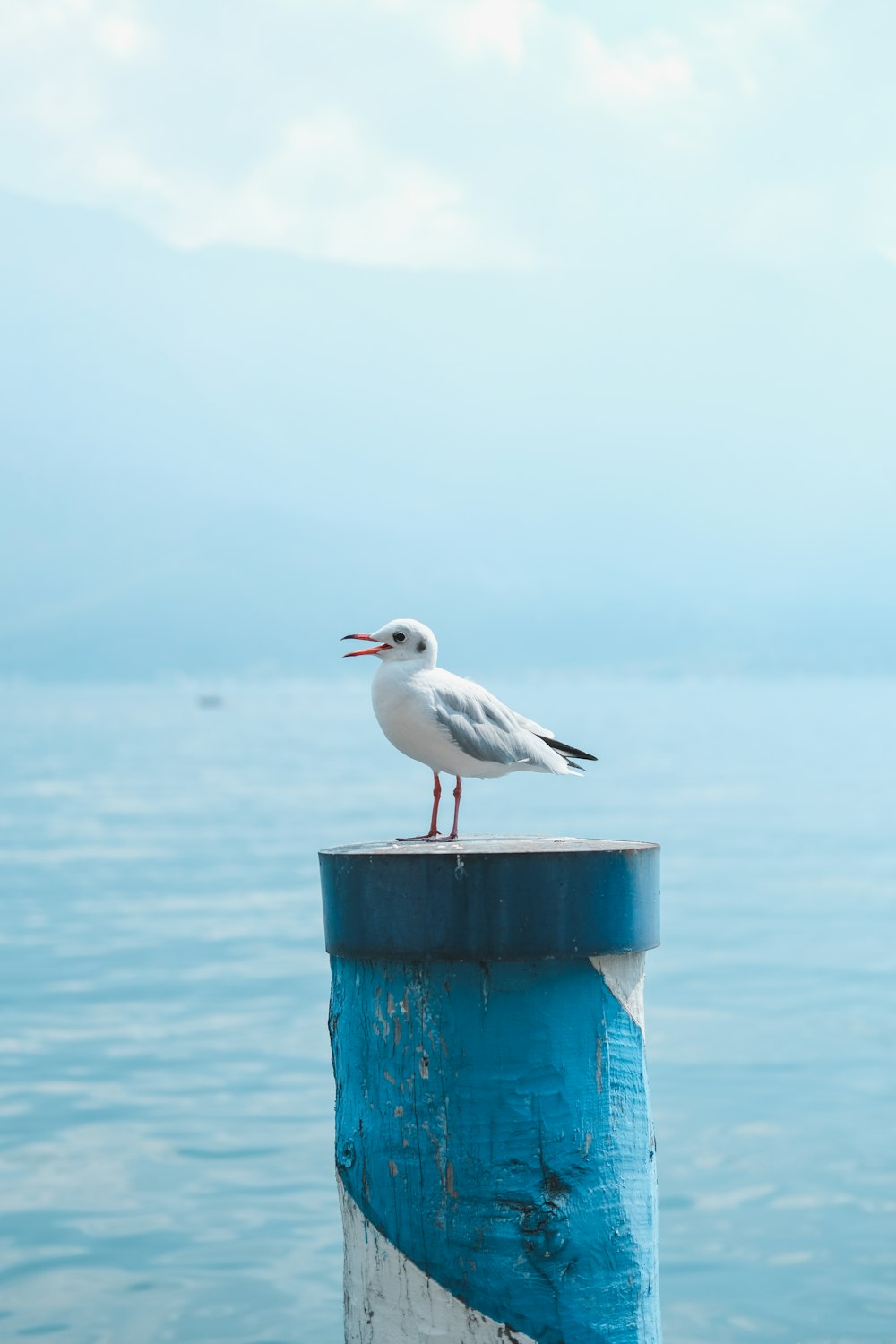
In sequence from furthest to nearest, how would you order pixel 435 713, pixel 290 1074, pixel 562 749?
pixel 290 1074, pixel 562 749, pixel 435 713

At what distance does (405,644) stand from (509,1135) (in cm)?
160

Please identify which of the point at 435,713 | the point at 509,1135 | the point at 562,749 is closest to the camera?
the point at 509,1135

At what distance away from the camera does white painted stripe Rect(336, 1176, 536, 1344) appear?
3080mm

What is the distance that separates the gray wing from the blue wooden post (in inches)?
42.2

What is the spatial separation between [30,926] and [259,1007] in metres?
5.91

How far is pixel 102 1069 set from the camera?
1254cm

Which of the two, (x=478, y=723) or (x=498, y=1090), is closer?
→ (x=498, y=1090)

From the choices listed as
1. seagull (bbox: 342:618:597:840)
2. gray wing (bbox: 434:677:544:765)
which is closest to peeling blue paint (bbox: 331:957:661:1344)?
seagull (bbox: 342:618:597:840)

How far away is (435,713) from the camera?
4188 mm

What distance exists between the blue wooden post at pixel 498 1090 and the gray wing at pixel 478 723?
3.51 feet

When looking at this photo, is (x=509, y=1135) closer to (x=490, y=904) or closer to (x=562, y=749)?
(x=490, y=904)

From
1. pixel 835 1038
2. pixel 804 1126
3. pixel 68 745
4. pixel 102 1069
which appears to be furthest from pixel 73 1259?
pixel 68 745

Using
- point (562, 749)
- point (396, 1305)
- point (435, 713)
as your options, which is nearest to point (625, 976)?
point (396, 1305)

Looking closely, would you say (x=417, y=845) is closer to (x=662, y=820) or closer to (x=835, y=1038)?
(x=835, y=1038)
